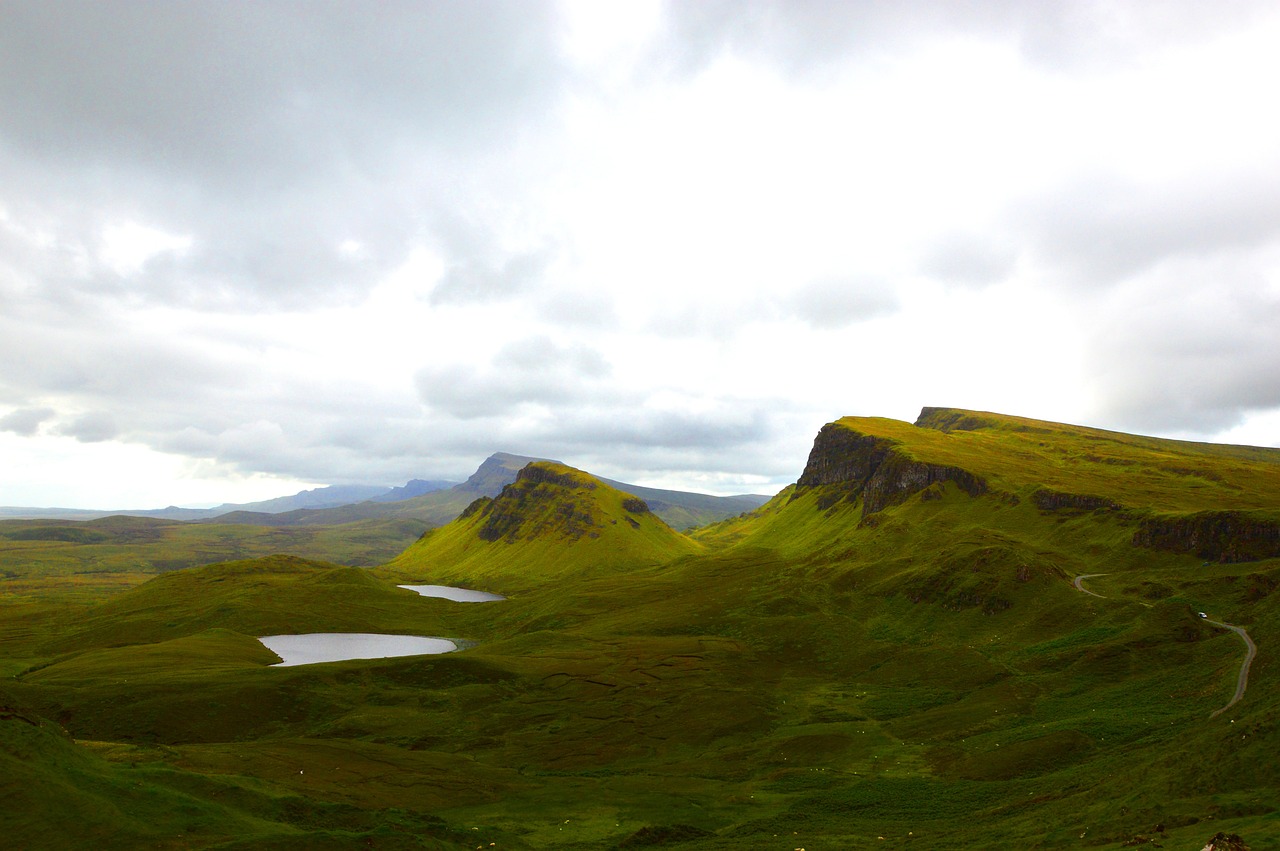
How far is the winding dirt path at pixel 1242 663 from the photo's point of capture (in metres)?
82.2

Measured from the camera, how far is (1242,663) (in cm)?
9844

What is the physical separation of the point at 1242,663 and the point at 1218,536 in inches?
4198

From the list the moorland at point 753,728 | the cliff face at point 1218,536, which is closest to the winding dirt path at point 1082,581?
the moorland at point 753,728

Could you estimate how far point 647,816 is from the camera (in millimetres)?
74625

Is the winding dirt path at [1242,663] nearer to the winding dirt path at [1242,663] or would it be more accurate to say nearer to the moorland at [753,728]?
the winding dirt path at [1242,663]

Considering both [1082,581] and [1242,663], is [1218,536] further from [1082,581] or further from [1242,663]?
[1242,663]

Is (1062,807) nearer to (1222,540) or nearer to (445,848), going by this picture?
(445,848)

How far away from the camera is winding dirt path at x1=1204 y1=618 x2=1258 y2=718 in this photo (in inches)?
3237

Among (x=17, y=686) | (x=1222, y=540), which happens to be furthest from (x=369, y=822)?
(x=1222, y=540)

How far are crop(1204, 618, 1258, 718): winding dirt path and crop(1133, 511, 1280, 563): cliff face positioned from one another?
70.7 m

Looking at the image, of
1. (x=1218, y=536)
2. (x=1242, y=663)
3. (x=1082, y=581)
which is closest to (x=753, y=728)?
(x=1242, y=663)

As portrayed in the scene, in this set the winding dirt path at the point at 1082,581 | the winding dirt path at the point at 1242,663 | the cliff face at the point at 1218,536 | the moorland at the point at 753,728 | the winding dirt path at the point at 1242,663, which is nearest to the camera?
the moorland at the point at 753,728

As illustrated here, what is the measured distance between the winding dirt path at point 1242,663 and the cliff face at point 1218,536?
70682mm

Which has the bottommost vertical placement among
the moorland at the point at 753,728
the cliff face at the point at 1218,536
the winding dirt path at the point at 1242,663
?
the moorland at the point at 753,728
